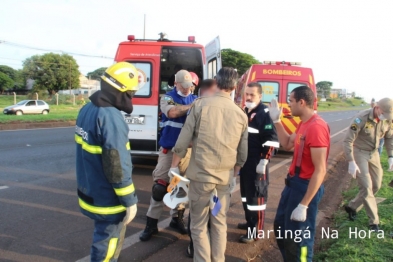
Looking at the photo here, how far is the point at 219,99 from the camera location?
2.75m

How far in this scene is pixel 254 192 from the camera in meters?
3.78

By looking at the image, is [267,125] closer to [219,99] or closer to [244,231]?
[219,99]

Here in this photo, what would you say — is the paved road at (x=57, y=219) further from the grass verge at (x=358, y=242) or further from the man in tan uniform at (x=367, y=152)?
the man in tan uniform at (x=367, y=152)

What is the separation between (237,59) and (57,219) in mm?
45396

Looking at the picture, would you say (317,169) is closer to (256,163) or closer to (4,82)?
(256,163)

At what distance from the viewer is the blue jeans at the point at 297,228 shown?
109 inches

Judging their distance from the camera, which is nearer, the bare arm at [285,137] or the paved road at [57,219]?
the bare arm at [285,137]

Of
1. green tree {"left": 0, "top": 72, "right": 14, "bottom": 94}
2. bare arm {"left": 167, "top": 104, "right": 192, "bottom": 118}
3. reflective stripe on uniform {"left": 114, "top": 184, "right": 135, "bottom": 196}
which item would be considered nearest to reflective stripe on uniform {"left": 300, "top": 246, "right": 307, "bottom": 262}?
reflective stripe on uniform {"left": 114, "top": 184, "right": 135, "bottom": 196}

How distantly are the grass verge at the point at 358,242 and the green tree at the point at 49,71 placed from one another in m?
53.6

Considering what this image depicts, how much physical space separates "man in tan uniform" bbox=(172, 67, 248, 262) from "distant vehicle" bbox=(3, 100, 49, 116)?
25.9 m

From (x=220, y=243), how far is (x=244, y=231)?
56.2 inches

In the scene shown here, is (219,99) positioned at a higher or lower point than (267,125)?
higher

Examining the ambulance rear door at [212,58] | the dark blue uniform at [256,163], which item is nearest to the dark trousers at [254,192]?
the dark blue uniform at [256,163]

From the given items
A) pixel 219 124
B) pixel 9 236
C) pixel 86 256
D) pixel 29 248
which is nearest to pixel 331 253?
pixel 219 124
